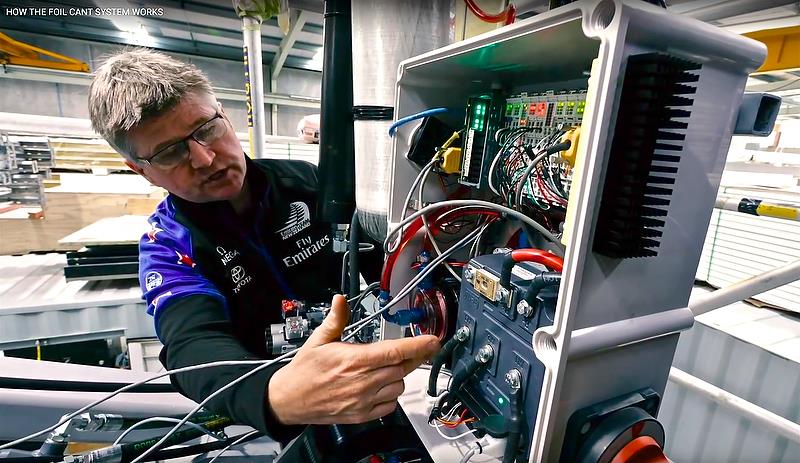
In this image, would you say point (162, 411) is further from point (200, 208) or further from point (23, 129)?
point (23, 129)

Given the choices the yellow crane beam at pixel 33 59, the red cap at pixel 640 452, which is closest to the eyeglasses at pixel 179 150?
the red cap at pixel 640 452

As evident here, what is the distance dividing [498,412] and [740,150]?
311cm

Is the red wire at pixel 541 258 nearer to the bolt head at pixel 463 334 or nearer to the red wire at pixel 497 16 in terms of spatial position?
the bolt head at pixel 463 334

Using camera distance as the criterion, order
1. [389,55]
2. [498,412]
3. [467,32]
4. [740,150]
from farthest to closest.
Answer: [740,150], [467,32], [389,55], [498,412]

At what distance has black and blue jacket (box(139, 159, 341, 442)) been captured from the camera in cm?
67

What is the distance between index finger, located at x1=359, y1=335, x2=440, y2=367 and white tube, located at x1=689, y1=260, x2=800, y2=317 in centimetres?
52

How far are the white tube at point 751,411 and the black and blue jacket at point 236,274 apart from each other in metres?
1.07

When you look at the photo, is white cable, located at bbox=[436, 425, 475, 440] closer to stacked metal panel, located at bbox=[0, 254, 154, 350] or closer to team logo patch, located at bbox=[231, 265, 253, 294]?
team logo patch, located at bbox=[231, 265, 253, 294]

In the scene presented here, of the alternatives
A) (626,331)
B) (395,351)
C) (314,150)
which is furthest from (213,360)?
(314,150)

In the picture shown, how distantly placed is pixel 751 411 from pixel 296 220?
4.56 feet

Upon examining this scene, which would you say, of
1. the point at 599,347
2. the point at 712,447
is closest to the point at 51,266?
the point at 599,347

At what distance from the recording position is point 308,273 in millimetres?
1207

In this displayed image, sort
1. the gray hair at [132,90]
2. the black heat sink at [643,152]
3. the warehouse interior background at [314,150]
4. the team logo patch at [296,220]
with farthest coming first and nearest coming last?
1. the warehouse interior background at [314,150]
2. the team logo patch at [296,220]
3. the gray hair at [132,90]
4. the black heat sink at [643,152]

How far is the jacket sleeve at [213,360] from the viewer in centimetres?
58
